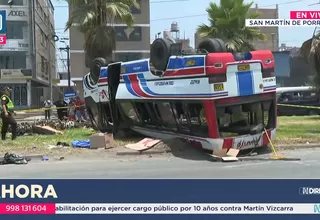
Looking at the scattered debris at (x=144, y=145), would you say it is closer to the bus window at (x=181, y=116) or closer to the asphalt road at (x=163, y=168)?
the asphalt road at (x=163, y=168)

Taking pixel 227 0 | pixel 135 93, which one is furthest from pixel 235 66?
pixel 227 0

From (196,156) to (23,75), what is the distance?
38.9 metres

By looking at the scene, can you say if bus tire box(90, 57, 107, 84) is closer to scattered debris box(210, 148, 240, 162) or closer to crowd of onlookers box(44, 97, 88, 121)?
crowd of onlookers box(44, 97, 88, 121)

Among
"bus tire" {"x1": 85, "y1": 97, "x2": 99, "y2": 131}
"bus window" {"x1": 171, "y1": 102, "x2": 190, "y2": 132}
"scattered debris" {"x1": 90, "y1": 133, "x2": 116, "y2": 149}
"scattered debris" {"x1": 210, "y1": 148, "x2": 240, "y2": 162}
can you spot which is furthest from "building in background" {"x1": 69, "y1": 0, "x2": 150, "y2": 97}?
"scattered debris" {"x1": 210, "y1": 148, "x2": 240, "y2": 162}

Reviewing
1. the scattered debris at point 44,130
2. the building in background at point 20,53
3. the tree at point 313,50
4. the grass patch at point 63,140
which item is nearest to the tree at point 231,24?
the tree at point 313,50

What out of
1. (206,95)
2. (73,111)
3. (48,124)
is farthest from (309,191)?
(73,111)

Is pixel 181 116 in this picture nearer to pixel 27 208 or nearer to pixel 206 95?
pixel 206 95

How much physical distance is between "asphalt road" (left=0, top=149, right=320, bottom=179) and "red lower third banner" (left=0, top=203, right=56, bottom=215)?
646cm

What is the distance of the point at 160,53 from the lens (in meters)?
13.4

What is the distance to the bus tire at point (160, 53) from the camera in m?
13.2

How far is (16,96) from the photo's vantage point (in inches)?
1943

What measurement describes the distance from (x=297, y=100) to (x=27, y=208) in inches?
1148

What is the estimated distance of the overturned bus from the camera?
11953 millimetres

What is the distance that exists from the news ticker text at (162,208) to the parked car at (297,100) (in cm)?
2788
